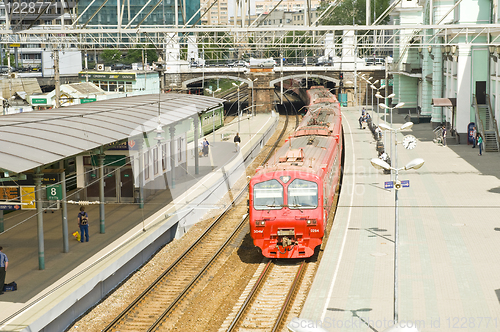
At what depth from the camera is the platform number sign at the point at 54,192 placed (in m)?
15.8

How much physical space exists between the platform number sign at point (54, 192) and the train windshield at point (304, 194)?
19.6 feet

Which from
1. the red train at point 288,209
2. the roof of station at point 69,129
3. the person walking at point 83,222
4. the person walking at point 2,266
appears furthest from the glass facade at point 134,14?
the person walking at point 2,266

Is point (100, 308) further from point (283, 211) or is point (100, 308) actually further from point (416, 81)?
point (416, 81)

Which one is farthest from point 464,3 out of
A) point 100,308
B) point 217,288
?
point 100,308

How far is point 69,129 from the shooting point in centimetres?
1611

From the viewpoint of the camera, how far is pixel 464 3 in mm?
36844

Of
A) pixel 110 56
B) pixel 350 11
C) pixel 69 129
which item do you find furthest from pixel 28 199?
pixel 350 11

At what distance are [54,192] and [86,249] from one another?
197cm

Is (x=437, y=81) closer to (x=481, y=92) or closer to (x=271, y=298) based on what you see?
(x=481, y=92)

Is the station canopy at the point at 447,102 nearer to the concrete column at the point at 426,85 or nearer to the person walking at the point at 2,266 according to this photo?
the concrete column at the point at 426,85

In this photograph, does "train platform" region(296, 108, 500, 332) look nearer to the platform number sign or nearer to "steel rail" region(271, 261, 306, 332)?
"steel rail" region(271, 261, 306, 332)

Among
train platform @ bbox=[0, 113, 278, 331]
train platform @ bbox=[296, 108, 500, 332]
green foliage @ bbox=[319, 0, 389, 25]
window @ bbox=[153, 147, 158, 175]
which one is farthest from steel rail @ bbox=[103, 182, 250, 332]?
green foliage @ bbox=[319, 0, 389, 25]

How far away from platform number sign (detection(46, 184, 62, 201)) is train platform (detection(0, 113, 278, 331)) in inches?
56.5

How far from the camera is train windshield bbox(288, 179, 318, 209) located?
53.5 feet
